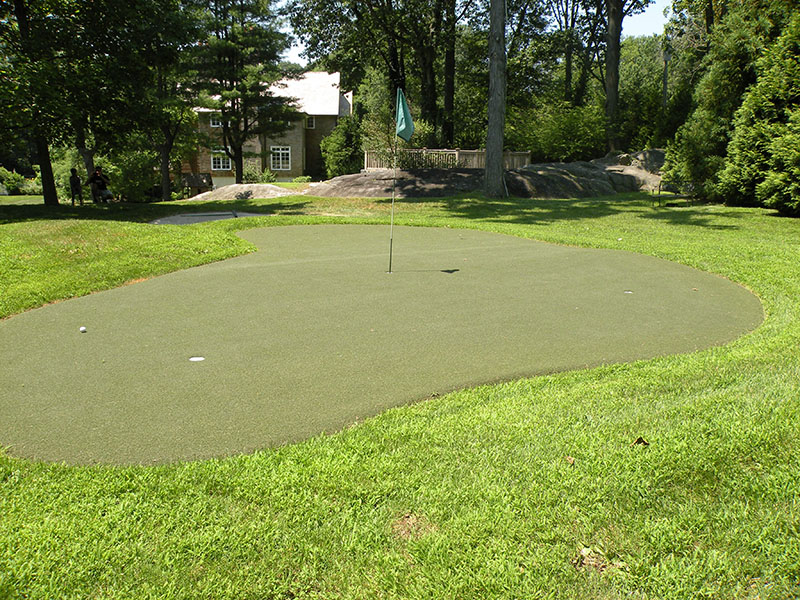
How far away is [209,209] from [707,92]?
49.8 feet

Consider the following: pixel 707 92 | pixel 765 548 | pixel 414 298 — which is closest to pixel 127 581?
pixel 765 548

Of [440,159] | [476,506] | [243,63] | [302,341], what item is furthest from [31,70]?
[243,63]

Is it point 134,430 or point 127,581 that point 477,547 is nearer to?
point 127,581

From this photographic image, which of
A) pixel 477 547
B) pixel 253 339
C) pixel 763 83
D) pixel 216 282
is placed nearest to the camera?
pixel 477 547

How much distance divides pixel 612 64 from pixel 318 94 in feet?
92.3

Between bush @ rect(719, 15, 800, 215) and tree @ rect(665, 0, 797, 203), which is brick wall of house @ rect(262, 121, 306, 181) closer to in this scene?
tree @ rect(665, 0, 797, 203)

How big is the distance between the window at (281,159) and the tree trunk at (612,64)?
26409mm

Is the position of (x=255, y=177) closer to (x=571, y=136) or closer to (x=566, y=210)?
(x=571, y=136)

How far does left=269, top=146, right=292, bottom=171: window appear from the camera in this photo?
153 ft

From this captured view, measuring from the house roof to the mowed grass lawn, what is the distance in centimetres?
4655

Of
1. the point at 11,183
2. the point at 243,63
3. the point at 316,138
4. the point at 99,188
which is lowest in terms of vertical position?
the point at 99,188

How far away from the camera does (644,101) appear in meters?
31.0

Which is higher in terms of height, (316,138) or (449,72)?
(449,72)

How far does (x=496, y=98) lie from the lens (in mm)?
19203
